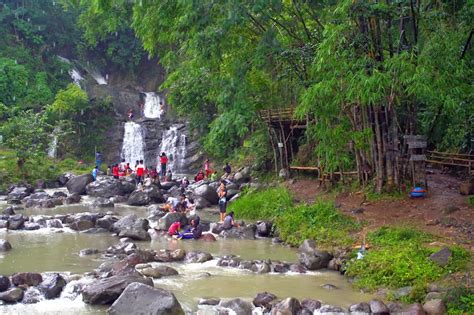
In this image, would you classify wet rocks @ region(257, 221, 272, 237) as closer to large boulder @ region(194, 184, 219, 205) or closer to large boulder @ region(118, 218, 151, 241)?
large boulder @ region(118, 218, 151, 241)

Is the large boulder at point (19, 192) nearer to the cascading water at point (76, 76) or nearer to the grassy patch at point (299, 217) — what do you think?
the grassy patch at point (299, 217)

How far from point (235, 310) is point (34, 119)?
2366cm

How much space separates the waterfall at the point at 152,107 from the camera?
44.3 m

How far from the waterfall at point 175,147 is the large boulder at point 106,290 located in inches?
992

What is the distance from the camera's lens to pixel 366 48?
13703 mm

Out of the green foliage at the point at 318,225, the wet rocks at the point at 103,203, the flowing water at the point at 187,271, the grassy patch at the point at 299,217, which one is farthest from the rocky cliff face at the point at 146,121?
the flowing water at the point at 187,271

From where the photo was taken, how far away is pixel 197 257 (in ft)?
41.9

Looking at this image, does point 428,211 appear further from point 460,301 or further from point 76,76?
point 76,76

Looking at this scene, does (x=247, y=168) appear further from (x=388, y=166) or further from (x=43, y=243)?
(x=43, y=243)

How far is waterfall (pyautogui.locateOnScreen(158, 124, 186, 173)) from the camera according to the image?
35.3 meters

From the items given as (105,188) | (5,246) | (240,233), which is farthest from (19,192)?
(240,233)

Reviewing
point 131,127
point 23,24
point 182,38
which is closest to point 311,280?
point 182,38

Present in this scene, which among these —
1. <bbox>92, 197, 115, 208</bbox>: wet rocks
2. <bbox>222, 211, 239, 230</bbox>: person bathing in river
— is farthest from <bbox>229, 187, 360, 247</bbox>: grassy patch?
<bbox>92, 197, 115, 208</bbox>: wet rocks

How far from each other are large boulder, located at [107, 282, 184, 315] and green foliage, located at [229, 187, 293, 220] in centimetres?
815
